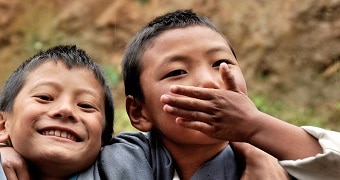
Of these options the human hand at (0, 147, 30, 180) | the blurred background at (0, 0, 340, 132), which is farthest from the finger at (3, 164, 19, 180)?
the blurred background at (0, 0, 340, 132)

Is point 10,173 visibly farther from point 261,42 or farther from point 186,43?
point 261,42

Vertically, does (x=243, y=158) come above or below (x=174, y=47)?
below

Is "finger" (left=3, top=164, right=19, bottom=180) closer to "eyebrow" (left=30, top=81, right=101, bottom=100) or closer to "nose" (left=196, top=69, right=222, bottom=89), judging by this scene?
"eyebrow" (left=30, top=81, right=101, bottom=100)

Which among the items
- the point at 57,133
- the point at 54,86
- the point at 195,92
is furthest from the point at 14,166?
the point at 195,92

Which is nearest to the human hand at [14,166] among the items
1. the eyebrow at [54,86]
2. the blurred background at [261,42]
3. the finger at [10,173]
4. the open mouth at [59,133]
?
the finger at [10,173]

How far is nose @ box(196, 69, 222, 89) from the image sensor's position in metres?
1.73

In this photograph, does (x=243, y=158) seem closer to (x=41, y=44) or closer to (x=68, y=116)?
(x=68, y=116)

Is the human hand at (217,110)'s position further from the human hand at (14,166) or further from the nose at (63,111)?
the human hand at (14,166)

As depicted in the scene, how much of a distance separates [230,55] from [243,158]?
0.33 meters

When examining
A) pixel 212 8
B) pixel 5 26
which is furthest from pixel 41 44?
pixel 212 8

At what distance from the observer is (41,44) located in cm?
696

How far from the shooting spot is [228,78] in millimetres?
1579

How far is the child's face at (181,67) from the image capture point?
1.80 meters

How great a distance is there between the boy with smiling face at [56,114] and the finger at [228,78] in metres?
0.45
